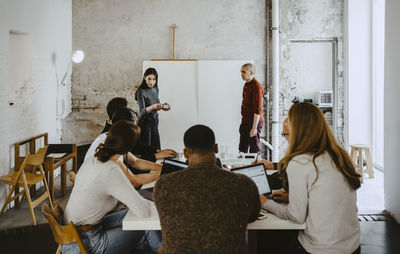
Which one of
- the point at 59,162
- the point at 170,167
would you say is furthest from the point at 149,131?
the point at 170,167

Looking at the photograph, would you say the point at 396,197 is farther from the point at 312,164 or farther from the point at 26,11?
the point at 26,11

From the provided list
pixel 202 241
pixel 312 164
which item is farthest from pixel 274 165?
pixel 202 241

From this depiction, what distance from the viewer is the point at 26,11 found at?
16.5ft

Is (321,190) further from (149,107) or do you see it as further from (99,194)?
(149,107)

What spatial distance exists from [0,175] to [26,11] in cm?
244

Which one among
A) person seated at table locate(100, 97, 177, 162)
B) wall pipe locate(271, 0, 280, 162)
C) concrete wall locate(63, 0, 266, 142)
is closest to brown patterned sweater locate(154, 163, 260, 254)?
person seated at table locate(100, 97, 177, 162)

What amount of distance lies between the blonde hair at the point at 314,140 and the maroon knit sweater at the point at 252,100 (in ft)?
12.0

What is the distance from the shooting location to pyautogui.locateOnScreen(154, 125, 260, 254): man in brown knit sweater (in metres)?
1.52

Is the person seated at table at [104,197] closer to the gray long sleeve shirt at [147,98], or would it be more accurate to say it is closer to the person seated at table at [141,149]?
the person seated at table at [141,149]

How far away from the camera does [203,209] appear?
1519 mm

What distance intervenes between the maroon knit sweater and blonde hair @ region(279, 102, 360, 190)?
3657 millimetres

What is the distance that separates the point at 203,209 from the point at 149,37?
6153 mm

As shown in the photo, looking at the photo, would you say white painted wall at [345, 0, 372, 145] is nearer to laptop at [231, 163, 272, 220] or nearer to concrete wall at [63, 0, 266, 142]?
concrete wall at [63, 0, 266, 142]

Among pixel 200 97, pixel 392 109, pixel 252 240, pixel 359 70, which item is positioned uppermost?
pixel 359 70
